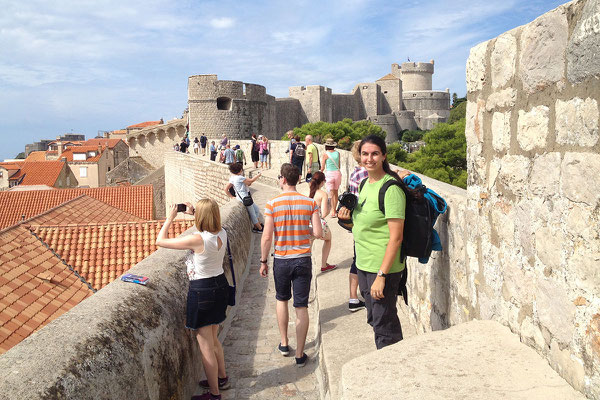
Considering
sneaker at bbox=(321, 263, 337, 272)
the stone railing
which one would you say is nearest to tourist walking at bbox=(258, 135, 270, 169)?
sneaker at bbox=(321, 263, 337, 272)

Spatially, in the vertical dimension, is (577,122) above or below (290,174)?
above

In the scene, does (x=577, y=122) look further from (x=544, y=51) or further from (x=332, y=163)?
(x=332, y=163)

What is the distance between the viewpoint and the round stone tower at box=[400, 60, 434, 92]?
7288cm

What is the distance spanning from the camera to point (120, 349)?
8.36 feet

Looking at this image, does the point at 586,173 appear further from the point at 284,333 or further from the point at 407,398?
the point at 284,333

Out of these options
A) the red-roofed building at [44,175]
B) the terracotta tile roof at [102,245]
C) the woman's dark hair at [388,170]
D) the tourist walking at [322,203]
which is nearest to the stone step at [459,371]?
the woman's dark hair at [388,170]

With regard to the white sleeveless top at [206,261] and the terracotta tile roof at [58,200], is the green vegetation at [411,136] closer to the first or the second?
the terracotta tile roof at [58,200]

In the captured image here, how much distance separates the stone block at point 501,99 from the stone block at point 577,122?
1.15ft

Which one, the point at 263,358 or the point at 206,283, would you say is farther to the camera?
the point at 263,358

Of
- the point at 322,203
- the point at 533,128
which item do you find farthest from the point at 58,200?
the point at 533,128

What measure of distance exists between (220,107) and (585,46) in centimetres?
3477

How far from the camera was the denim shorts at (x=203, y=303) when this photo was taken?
128 inches

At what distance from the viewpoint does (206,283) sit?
3.28 metres

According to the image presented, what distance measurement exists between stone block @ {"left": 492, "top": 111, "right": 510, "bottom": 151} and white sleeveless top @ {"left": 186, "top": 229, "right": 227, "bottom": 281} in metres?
1.86
